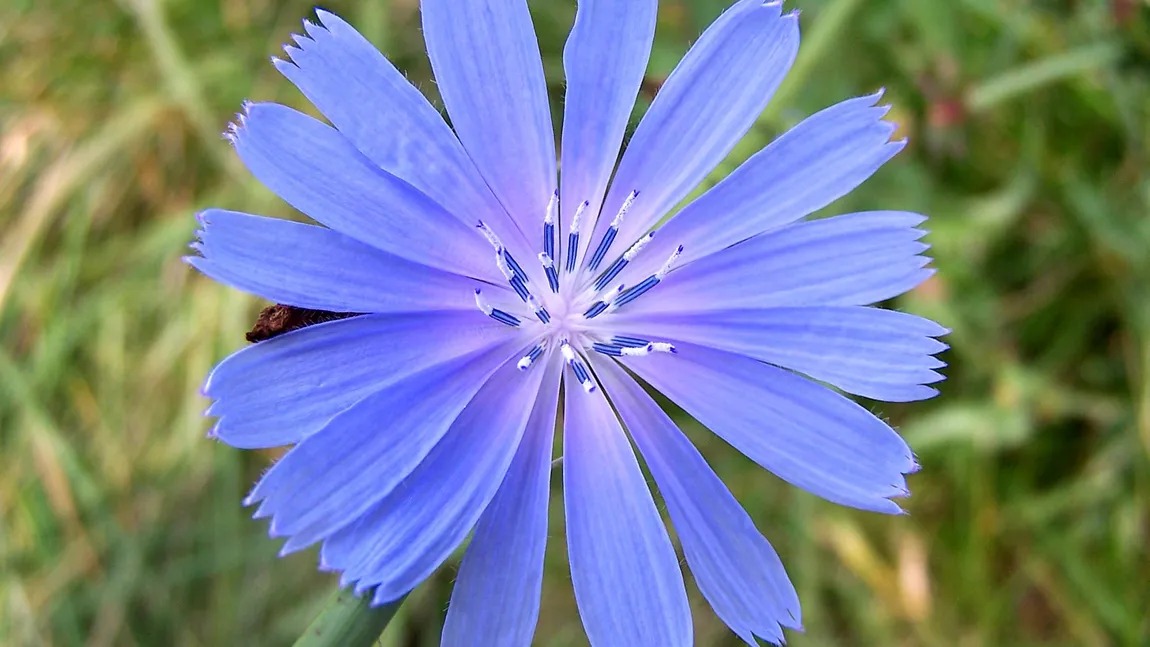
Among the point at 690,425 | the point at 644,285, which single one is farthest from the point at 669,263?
the point at 690,425

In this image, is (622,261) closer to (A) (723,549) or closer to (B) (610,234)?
(B) (610,234)

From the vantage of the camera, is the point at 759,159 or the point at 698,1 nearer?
the point at 759,159

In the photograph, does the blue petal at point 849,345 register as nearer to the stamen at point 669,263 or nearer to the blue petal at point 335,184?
the stamen at point 669,263

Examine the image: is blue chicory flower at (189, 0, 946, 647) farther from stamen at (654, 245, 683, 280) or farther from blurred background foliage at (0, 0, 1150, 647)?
blurred background foliage at (0, 0, 1150, 647)

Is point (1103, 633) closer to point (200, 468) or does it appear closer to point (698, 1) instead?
point (698, 1)

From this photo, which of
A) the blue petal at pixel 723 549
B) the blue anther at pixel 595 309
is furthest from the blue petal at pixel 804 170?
the blue petal at pixel 723 549

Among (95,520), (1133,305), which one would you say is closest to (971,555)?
(1133,305)
